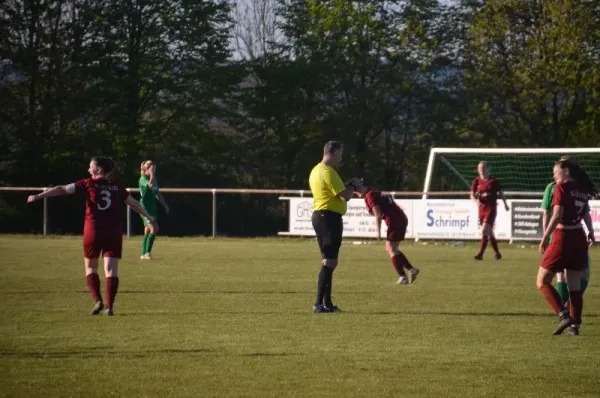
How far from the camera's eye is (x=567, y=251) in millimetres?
11578

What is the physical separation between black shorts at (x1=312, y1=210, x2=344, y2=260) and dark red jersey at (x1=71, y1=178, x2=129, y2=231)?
2.25 m

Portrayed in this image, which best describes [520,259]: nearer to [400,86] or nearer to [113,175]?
[113,175]

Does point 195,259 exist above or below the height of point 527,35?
below

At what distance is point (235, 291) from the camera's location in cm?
1667

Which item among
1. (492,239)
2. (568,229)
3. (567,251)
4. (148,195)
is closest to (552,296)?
(567,251)

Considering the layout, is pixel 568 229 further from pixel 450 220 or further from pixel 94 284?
pixel 450 220

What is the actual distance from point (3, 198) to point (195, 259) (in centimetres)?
1996

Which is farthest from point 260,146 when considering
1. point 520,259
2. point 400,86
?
point 520,259

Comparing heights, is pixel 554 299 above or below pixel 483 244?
above

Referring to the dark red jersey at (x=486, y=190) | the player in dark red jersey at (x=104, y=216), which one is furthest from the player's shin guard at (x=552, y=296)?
the dark red jersey at (x=486, y=190)

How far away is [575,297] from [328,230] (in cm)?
317

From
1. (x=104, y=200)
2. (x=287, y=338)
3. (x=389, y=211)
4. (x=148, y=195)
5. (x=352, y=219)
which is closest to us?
(x=287, y=338)

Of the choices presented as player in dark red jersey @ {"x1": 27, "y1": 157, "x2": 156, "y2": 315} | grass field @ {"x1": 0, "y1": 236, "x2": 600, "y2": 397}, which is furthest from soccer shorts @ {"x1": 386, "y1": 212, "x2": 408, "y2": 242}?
player in dark red jersey @ {"x1": 27, "y1": 157, "x2": 156, "y2": 315}

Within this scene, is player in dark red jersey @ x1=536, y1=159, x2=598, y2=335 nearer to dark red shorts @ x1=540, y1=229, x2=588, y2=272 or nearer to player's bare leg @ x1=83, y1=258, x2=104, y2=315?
dark red shorts @ x1=540, y1=229, x2=588, y2=272
